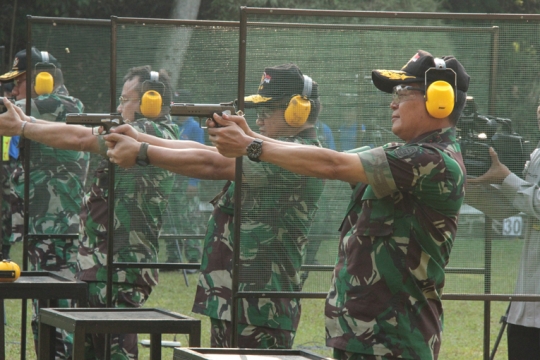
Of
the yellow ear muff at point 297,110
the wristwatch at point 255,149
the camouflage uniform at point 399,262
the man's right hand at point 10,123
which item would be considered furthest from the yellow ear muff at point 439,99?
the man's right hand at point 10,123

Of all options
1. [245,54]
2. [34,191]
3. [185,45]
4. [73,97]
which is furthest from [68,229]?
[245,54]

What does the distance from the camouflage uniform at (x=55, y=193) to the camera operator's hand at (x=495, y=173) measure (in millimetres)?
3294

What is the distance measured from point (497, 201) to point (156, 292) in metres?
6.62

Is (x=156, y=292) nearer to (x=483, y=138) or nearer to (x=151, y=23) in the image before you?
(x=151, y=23)

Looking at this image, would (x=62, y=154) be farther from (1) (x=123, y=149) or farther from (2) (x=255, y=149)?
(2) (x=255, y=149)

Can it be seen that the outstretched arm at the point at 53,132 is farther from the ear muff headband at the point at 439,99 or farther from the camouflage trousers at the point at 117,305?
the ear muff headband at the point at 439,99

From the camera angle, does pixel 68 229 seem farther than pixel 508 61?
Yes

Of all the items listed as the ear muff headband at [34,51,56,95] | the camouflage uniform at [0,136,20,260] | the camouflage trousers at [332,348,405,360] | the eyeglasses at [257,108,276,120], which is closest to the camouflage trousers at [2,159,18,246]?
the camouflage uniform at [0,136,20,260]

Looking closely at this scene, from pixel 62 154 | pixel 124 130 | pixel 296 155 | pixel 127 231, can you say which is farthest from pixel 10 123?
pixel 296 155

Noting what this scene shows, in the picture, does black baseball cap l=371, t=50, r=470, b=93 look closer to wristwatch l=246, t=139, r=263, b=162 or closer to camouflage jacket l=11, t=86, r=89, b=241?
wristwatch l=246, t=139, r=263, b=162

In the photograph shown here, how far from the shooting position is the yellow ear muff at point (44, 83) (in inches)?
278

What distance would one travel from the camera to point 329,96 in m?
4.82

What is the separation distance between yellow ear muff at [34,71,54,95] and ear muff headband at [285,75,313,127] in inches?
114

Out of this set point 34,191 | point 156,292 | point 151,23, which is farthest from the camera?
point 156,292
